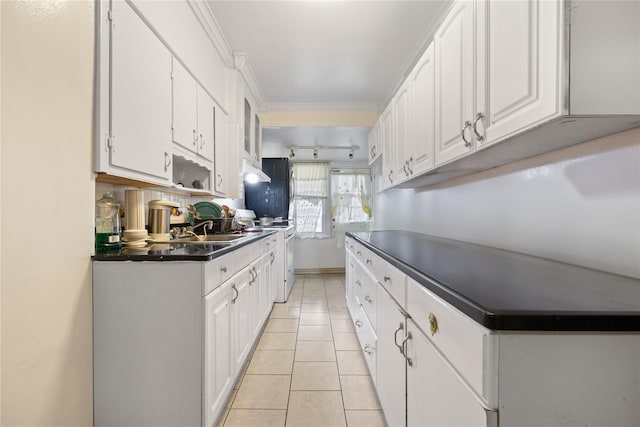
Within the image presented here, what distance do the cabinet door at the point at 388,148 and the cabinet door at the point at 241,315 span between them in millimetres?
1560

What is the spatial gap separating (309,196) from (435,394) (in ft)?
15.9

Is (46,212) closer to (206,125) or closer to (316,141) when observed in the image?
(206,125)

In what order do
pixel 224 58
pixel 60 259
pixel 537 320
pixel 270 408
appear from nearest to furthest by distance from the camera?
1. pixel 537 320
2. pixel 60 259
3. pixel 270 408
4. pixel 224 58

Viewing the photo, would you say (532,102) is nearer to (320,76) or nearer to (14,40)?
(14,40)

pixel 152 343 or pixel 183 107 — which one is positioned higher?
pixel 183 107

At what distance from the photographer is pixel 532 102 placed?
2.96 ft

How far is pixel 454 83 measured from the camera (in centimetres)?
143

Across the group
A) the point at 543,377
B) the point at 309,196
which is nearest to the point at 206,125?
the point at 543,377

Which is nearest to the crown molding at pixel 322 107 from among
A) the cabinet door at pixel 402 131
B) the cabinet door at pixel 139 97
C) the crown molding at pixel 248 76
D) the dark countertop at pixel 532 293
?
the crown molding at pixel 248 76

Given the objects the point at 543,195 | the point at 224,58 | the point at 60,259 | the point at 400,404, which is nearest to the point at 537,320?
the point at 400,404

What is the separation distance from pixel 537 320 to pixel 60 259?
146 cm

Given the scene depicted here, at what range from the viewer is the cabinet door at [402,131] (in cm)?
218

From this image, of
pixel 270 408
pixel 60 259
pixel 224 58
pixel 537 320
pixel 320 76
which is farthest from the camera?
pixel 320 76

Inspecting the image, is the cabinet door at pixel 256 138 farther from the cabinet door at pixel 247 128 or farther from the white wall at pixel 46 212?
the white wall at pixel 46 212
